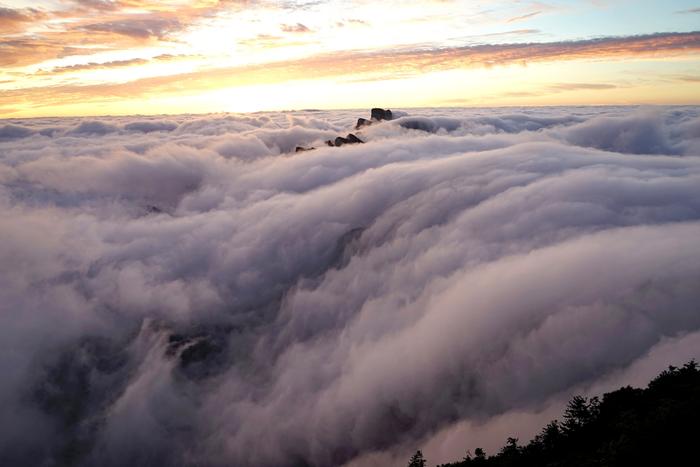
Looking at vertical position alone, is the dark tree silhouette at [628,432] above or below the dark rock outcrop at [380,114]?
below

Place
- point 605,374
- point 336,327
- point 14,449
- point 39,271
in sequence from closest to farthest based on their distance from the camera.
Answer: point 605,374 < point 14,449 < point 336,327 < point 39,271

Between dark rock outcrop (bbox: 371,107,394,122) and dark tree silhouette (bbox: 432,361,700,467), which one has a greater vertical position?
dark rock outcrop (bbox: 371,107,394,122)

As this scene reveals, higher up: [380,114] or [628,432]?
[380,114]

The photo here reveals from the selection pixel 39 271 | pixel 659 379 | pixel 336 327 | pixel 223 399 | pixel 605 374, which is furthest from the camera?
pixel 39 271

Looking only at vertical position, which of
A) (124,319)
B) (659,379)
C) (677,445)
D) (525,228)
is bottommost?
(124,319)

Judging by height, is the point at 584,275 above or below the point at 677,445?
below

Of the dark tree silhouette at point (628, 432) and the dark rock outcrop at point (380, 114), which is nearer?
the dark tree silhouette at point (628, 432)

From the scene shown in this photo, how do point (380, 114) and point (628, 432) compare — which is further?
point (380, 114)

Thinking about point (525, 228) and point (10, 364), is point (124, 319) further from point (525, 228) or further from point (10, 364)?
point (525, 228)

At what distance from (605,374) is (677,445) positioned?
15.6 meters

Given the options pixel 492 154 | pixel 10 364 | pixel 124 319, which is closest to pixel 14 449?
pixel 10 364

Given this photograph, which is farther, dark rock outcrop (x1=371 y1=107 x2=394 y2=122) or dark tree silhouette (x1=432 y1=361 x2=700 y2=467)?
dark rock outcrop (x1=371 y1=107 x2=394 y2=122)

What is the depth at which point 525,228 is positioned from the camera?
55.4m

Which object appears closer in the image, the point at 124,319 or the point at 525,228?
the point at 525,228
